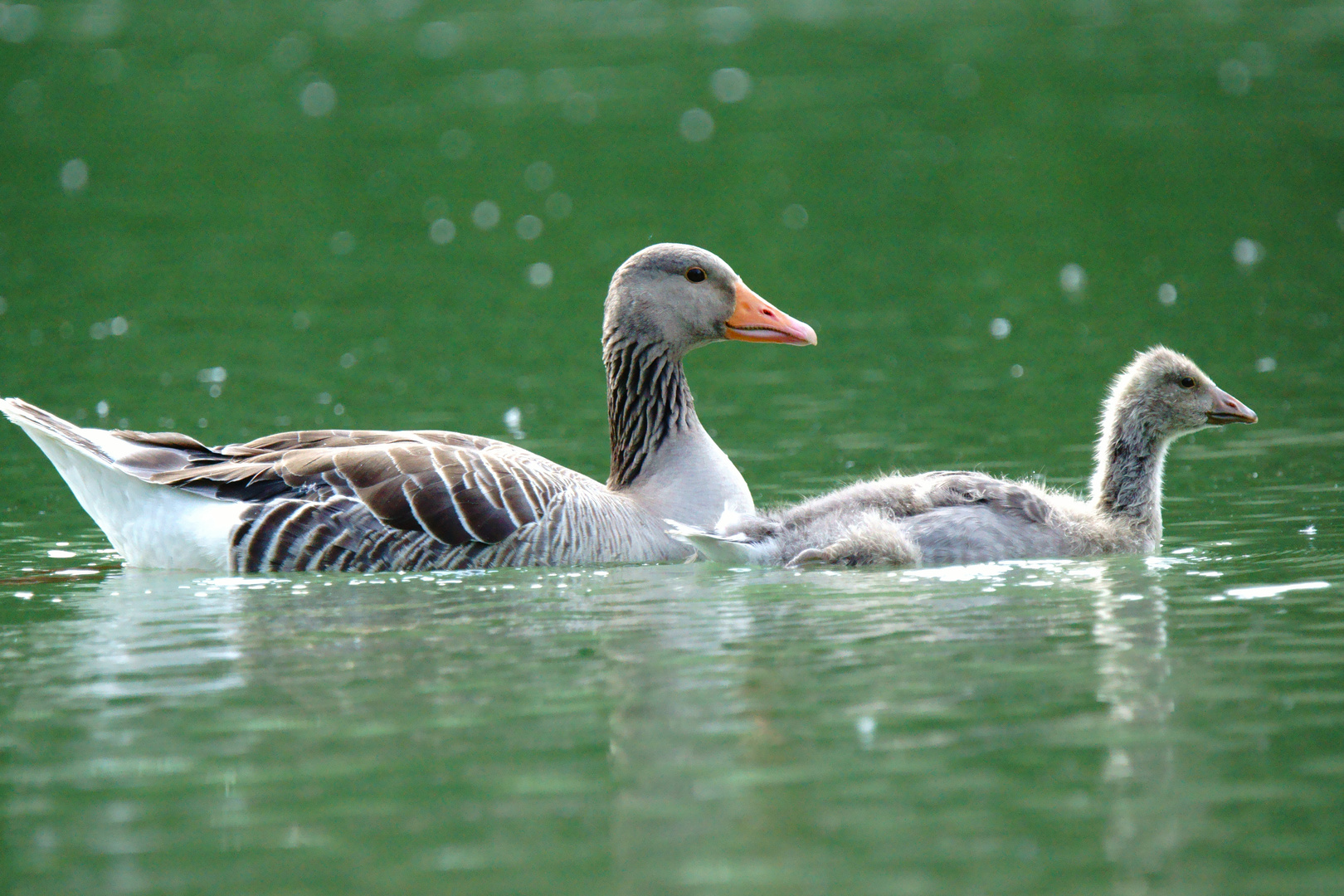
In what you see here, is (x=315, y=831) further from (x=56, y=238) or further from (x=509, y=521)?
(x=56, y=238)

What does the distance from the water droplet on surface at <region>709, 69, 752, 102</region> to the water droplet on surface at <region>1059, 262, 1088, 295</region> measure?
16443 millimetres

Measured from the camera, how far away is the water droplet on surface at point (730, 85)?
38.3 meters

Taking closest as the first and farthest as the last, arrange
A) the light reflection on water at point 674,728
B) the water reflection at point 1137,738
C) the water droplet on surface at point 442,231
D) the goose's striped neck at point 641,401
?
the water reflection at point 1137,738
the light reflection on water at point 674,728
the goose's striped neck at point 641,401
the water droplet on surface at point 442,231

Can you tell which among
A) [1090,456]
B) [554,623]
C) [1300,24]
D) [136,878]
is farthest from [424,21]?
[136,878]

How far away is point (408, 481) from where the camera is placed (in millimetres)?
10812

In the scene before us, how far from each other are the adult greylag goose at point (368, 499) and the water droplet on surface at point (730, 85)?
2731 centimetres

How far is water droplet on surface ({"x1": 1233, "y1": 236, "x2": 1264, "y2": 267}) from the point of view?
22359mm

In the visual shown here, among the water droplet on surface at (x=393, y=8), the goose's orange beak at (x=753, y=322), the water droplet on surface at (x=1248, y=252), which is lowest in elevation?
the goose's orange beak at (x=753, y=322)

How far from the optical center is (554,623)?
939cm

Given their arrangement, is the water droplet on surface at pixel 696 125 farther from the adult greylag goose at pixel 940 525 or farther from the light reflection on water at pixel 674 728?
the light reflection on water at pixel 674 728

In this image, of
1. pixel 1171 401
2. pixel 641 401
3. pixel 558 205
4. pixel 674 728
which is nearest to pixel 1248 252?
pixel 558 205

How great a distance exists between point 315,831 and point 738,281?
6.28 metres

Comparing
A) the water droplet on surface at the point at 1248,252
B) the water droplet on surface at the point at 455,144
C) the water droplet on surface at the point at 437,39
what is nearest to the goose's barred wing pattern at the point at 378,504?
the water droplet on surface at the point at 1248,252

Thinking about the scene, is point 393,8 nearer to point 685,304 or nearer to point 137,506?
point 685,304
